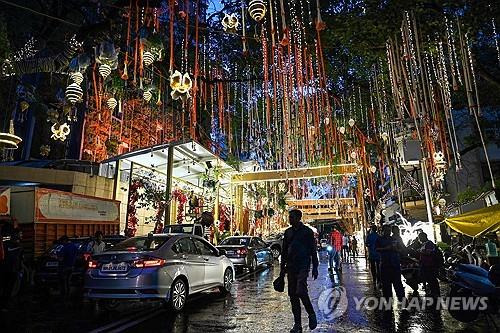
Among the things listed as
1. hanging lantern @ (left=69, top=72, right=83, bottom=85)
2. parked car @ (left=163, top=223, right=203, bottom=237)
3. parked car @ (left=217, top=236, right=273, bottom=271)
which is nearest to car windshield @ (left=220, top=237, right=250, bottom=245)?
parked car @ (left=217, top=236, right=273, bottom=271)

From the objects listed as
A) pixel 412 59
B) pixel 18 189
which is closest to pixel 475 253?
pixel 412 59

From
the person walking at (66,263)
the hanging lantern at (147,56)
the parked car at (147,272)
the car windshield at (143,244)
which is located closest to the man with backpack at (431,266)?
the parked car at (147,272)

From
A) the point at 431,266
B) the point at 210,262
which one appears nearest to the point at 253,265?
the point at 210,262

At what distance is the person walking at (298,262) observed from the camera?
6.03 m

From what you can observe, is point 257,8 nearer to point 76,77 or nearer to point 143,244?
point 76,77

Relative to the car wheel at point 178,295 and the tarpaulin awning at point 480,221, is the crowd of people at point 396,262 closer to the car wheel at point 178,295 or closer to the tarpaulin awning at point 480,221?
the tarpaulin awning at point 480,221

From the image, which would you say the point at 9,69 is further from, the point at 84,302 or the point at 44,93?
Result: the point at 44,93

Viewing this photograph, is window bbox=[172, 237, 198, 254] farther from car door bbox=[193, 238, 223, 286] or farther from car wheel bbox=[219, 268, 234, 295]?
car wheel bbox=[219, 268, 234, 295]

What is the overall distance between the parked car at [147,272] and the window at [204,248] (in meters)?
0.60

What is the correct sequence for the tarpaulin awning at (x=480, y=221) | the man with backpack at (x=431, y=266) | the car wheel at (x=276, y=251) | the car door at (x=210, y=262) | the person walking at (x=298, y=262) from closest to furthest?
the person walking at (x=298, y=262) → the man with backpack at (x=431, y=266) → the tarpaulin awning at (x=480, y=221) → the car door at (x=210, y=262) → the car wheel at (x=276, y=251)

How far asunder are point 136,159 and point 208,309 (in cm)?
1131

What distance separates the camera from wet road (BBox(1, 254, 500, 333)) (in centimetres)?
631

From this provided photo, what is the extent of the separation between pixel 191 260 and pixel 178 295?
0.96 metres

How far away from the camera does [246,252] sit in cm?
1730
